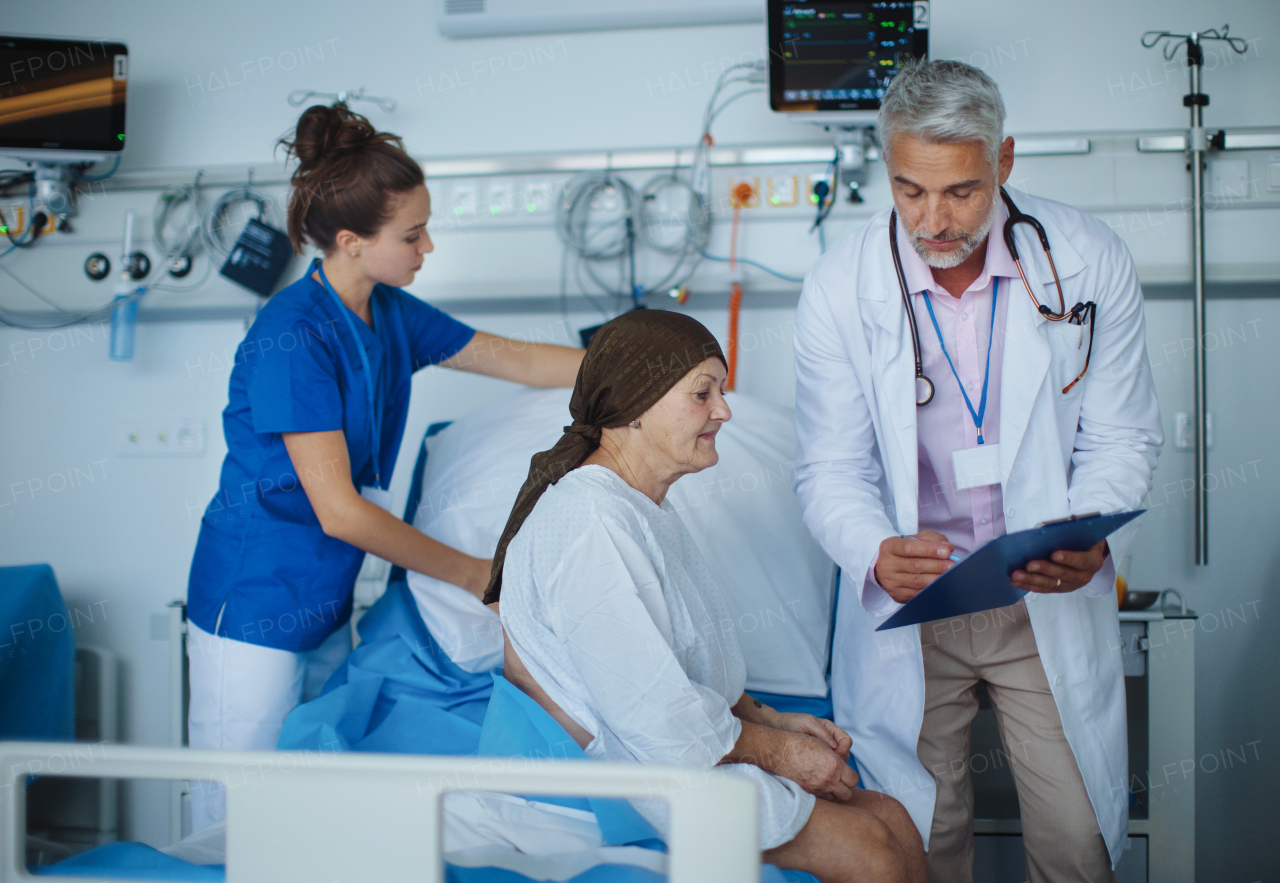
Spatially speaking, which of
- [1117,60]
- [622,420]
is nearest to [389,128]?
[622,420]

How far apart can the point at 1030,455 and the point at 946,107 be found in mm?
549

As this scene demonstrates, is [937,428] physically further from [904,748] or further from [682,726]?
[682,726]

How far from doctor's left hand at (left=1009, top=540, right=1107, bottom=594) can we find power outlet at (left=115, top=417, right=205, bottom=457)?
2.29 m

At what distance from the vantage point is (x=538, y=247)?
2490 millimetres

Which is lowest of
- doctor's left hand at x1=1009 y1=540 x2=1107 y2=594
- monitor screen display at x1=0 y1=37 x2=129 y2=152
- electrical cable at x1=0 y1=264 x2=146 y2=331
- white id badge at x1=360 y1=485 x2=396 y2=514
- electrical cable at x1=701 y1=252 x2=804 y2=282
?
doctor's left hand at x1=1009 y1=540 x2=1107 y2=594

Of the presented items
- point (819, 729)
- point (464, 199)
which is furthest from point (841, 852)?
point (464, 199)

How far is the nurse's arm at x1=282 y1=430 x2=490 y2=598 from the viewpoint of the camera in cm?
163

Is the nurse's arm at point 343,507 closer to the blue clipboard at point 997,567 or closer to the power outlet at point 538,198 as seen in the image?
the blue clipboard at point 997,567

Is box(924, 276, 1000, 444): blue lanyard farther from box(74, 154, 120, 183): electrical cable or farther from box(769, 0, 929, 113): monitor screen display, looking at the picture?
box(74, 154, 120, 183): electrical cable

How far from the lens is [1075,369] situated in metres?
1.46

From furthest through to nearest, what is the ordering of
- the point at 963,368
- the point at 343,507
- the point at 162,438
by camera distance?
the point at 162,438, the point at 343,507, the point at 963,368

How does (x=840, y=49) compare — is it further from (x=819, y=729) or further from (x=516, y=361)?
(x=819, y=729)

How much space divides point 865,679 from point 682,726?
505 millimetres

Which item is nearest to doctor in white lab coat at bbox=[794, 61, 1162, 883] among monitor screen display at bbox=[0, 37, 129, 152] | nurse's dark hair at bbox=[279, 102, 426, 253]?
nurse's dark hair at bbox=[279, 102, 426, 253]
